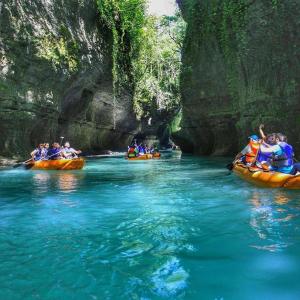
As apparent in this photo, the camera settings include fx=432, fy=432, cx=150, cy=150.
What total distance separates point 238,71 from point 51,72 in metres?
10.5

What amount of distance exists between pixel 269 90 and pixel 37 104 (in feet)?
38.6

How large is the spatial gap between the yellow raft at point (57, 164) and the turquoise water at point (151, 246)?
825cm

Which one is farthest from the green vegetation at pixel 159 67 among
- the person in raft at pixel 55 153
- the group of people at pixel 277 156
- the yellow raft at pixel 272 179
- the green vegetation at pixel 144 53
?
the yellow raft at pixel 272 179

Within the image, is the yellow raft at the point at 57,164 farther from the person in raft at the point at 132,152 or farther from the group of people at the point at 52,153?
the person in raft at the point at 132,152

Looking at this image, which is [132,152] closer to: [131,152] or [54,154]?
[131,152]

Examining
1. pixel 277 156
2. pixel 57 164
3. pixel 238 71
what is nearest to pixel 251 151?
pixel 277 156

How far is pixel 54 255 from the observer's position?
5.05m

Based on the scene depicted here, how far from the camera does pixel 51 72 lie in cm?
2345

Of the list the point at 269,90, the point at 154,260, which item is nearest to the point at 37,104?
the point at 269,90

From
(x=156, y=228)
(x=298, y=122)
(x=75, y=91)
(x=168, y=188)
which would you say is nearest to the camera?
(x=156, y=228)

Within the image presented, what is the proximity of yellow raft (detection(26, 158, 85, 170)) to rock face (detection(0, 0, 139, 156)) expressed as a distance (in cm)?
332

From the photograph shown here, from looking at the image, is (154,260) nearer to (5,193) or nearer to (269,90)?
(5,193)

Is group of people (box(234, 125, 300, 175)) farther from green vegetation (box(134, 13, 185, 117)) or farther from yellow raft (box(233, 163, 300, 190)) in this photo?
green vegetation (box(134, 13, 185, 117))

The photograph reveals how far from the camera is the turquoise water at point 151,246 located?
4.00 meters
